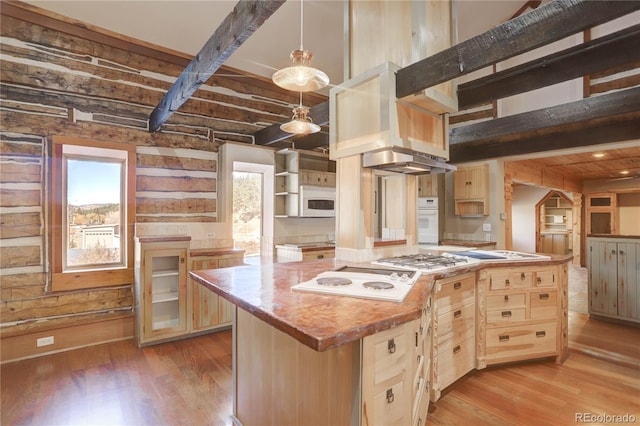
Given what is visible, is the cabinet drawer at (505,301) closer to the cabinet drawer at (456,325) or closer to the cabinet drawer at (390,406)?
the cabinet drawer at (456,325)

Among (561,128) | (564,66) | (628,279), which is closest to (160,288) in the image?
(564,66)

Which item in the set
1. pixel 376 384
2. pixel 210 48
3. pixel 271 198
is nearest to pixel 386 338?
pixel 376 384

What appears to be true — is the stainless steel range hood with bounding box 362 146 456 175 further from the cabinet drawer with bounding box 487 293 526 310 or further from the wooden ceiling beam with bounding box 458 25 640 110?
the cabinet drawer with bounding box 487 293 526 310

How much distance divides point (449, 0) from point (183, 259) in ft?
11.9

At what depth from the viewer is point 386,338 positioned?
3.99 ft

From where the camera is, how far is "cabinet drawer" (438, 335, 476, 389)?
2.33 meters

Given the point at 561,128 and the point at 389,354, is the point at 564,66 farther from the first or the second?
the point at 389,354

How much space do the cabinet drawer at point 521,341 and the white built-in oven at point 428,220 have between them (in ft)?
7.23

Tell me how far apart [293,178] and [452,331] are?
9.87 feet

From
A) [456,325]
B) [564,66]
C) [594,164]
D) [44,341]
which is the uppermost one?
[564,66]

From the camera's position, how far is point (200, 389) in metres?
2.53

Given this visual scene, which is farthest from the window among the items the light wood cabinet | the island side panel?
the light wood cabinet

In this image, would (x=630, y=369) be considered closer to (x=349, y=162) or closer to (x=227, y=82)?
(x=349, y=162)

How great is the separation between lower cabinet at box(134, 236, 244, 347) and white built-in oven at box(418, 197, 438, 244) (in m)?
2.91
